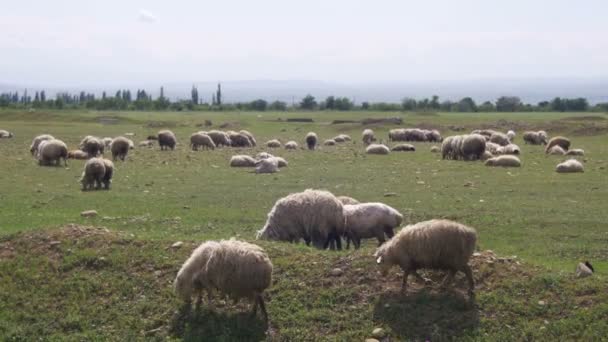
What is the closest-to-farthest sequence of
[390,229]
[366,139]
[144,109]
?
[390,229]
[366,139]
[144,109]

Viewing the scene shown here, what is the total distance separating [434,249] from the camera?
33.7 feet

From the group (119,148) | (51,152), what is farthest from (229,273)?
(119,148)

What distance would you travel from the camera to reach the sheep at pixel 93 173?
975 inches

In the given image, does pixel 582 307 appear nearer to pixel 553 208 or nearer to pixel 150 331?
pixel 150 331

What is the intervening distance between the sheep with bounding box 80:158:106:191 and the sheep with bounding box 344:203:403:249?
40.2 ft

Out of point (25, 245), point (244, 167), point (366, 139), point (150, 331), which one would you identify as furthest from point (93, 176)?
point (366, 139)

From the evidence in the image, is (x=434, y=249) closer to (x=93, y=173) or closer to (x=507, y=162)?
(x=93, y=173)

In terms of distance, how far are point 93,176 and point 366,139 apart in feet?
102

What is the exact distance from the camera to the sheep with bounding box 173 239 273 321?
10.2 m

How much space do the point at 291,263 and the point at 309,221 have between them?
358 cm

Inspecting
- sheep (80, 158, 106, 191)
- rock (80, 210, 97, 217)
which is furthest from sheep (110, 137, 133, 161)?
rock (80, 210, 97, 217)

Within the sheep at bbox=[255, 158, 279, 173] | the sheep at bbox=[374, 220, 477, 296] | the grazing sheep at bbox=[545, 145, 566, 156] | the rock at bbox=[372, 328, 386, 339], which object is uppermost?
the sheep at bbox=[374, 220, 477, 296]

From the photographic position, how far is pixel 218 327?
1024 centimetres

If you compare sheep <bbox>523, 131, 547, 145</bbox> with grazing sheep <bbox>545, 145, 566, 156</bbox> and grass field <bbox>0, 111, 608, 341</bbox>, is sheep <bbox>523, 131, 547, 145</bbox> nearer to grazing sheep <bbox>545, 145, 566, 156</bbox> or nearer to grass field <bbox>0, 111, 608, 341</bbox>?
grazing sheep <bbox>545, 145, 566, 156</bbox>
